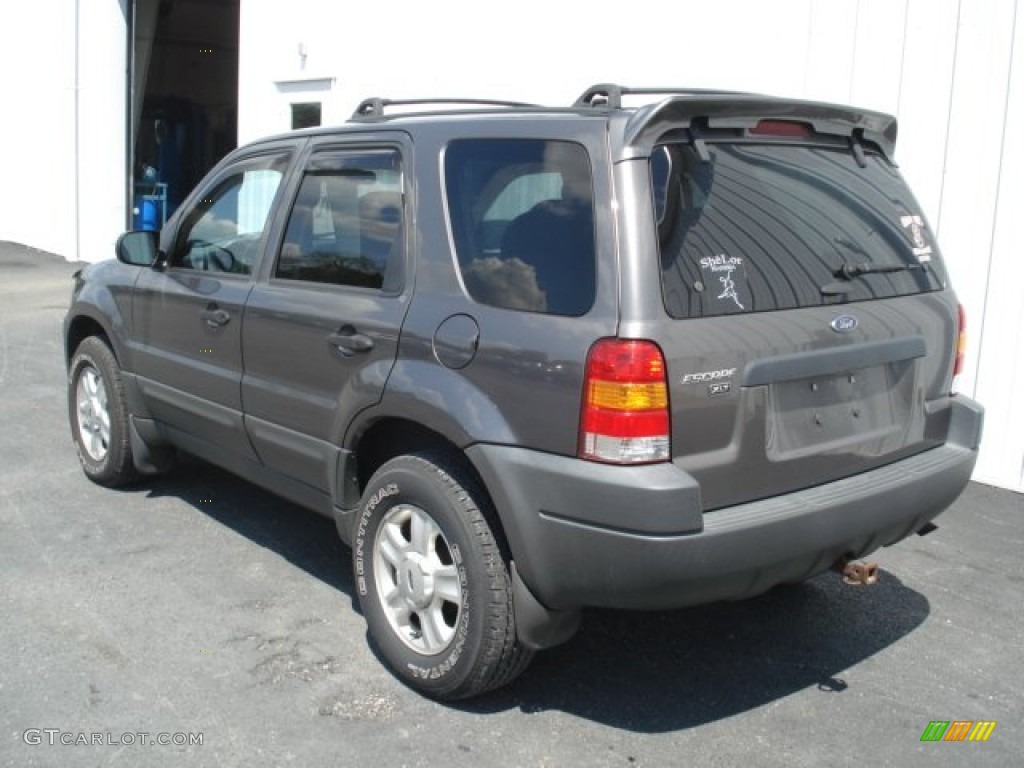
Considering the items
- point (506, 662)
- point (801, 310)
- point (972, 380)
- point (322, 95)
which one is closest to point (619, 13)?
point (972, 380)

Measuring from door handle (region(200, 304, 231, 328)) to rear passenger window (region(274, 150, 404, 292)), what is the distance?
0.35 meters

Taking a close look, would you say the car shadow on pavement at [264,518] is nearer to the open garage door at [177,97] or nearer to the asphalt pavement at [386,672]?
the asphalt pavement at [386,672]

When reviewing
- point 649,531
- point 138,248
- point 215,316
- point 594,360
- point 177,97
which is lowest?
point 649,531

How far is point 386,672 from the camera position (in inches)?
151

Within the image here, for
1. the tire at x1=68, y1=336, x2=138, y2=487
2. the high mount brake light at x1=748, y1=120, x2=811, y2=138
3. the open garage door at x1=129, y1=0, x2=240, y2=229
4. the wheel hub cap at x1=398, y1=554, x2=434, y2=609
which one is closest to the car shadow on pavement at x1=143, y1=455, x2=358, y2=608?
the tire at x1=68, y1=336, x2=138, y2=487

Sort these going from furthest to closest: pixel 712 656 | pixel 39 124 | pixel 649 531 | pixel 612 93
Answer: pixel 39 124, pixel 712 656, pixel 612 93, pixel 649 531

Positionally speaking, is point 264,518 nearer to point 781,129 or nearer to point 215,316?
point 215,316

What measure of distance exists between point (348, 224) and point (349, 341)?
1.69ft

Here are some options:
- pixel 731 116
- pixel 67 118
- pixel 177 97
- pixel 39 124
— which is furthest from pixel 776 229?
pixel 177 97

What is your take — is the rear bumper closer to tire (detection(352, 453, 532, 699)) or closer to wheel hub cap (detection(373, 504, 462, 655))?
tire (detection(352, 453, 532, 699))

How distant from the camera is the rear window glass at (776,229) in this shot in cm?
318

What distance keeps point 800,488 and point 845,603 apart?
1478mm

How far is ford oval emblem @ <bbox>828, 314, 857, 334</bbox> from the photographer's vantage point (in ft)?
11.2

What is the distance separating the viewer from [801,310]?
3379mm
